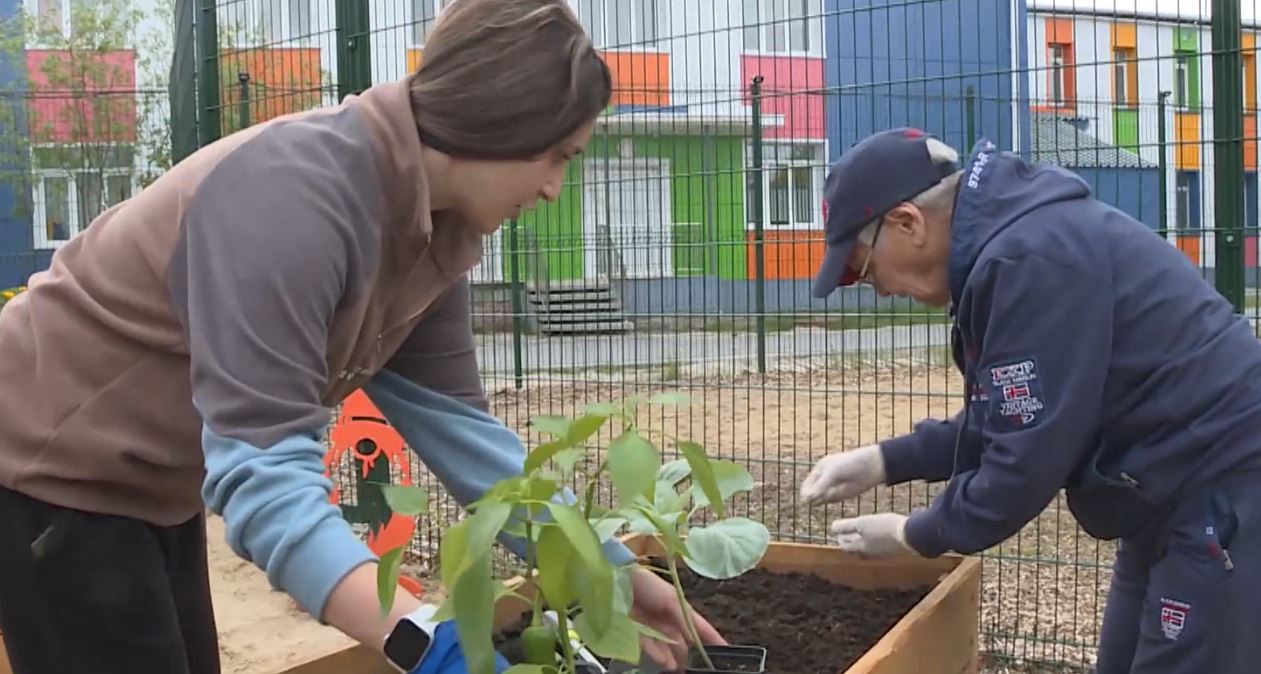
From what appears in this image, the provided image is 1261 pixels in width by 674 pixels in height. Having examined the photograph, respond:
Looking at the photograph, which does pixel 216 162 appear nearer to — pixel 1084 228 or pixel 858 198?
pixel 858 198

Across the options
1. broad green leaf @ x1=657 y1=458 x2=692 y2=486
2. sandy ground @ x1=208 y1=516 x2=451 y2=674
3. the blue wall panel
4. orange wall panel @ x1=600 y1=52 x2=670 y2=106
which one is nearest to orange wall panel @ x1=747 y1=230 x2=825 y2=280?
the blue wall panel

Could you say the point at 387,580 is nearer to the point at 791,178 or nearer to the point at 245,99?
the point at 245,99

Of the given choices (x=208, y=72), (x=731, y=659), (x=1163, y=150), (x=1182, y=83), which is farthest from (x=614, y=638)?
(x=208, y=72)

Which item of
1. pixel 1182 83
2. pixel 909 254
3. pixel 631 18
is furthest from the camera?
pixel 631 18

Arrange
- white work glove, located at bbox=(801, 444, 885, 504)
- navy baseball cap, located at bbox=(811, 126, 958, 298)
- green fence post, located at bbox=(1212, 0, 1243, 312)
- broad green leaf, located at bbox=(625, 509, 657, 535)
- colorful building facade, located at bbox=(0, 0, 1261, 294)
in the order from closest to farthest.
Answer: broad green leaf, located at bbox=(625, 509, 657, 535) → navy baseball cap, located at bbox=(811, 126, 958, 298) → white work glove, located at bbox=(801, 444, 885, 504) → green fence post, located at bbox=(1212, 0, 1243, 312) → colorful building facade, located at bbox=(0, 0, 1261, 294)

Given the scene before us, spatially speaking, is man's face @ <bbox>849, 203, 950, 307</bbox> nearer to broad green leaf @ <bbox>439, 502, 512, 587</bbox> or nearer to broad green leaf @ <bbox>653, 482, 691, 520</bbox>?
broad green leaf @ <bbox>653, 482, 691, 520</bbox>

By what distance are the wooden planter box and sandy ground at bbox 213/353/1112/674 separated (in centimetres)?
111

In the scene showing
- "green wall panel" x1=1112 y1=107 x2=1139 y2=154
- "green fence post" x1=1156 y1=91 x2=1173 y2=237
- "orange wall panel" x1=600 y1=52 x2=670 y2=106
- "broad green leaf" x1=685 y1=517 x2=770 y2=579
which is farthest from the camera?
"orange wall panel" x1=600 y1=52 x2=670 y2=106

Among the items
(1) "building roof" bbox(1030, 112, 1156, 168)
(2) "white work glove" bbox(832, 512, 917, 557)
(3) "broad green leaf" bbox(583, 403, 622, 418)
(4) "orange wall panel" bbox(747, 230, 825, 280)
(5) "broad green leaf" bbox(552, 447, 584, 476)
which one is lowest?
(2) "white work glove" bbox(832, 512, 917, 557)

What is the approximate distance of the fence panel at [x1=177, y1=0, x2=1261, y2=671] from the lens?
11.6ft

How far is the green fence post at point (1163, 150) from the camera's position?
3.72 metres

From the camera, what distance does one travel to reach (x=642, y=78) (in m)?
5.21

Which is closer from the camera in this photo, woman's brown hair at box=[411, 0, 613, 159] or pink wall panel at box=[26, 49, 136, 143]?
woman's brown hair at box=[411, 0, 613, 159]

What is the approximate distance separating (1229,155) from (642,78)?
2.65 m
